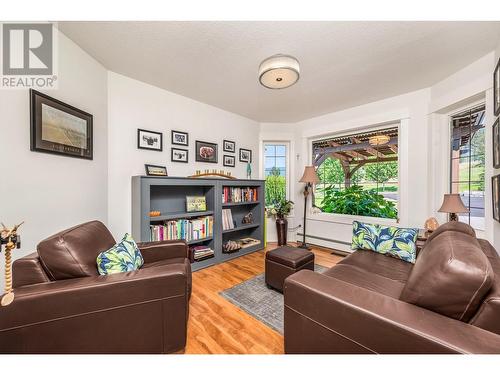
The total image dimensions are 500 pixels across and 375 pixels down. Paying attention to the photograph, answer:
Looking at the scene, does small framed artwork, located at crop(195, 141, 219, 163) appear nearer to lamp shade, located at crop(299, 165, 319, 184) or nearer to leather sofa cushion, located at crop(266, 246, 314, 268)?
lamp shade, located at crop(299, 165, 319, 184)

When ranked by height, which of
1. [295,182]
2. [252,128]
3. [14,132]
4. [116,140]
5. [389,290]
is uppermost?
[252,128]

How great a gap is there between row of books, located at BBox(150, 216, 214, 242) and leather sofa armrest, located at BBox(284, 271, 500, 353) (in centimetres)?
170

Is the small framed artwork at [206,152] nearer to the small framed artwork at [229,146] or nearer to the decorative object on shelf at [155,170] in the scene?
the small framed artwork at [229,146]

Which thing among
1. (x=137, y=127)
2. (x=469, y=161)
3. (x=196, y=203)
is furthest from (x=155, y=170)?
(x=469, y=161)

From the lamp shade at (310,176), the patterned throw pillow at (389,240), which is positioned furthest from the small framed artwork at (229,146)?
the patterned throw pillow at (389,240)

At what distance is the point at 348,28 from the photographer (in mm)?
1558

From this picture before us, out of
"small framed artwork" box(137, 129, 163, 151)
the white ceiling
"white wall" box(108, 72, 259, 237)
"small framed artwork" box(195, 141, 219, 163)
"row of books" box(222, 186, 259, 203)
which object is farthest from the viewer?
"row of books" box(222, 186, 259, 203)

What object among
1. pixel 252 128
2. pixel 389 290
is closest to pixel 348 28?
pixel 389 290

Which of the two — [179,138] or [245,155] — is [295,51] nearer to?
[179,138]

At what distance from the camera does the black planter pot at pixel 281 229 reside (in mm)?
3570

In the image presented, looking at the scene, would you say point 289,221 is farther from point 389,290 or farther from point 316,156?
point 389,290

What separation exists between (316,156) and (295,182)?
625 millimetres

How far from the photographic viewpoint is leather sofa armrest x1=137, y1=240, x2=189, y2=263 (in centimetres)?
182

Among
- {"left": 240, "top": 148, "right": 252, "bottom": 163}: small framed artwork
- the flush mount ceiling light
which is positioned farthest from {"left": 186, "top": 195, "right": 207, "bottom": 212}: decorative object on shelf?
the flush mount ceiling light
